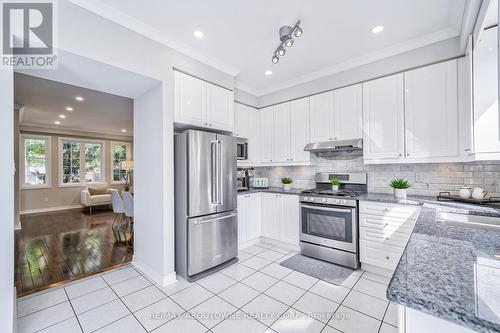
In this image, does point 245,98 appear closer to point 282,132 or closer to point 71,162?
point 282,132

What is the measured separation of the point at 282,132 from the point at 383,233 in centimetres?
224

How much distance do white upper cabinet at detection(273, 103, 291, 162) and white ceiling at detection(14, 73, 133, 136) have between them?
306 centimetres

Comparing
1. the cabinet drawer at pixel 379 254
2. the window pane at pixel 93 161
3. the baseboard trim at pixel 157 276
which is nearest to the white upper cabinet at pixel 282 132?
the cabinet drawer at pixel 379 254

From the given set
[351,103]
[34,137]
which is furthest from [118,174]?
[351,103]

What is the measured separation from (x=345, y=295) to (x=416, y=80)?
2665 millimetres

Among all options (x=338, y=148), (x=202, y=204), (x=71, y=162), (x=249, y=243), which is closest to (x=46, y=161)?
(x=71, y=162)

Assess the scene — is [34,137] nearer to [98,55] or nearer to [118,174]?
[118,174]

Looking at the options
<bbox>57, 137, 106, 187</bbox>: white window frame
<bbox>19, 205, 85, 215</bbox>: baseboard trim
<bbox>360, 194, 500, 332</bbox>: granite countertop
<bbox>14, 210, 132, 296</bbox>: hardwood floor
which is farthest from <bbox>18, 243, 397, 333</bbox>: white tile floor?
<bbox>57, 137, 106, 187</bbox>: white window frame

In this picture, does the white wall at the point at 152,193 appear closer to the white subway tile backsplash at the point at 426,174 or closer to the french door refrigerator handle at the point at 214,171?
the french door refrigerator handle at the point at 214,171

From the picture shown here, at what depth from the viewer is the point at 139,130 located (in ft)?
10.0

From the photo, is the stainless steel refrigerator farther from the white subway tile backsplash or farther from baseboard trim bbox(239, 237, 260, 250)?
the white subway tile backsplash

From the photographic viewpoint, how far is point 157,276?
8.63ft

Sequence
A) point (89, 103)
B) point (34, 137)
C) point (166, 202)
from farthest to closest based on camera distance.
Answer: point (34, 137)
point (89, 103)
point (166, 202)

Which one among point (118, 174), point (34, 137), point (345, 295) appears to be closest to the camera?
point (345, 295)
